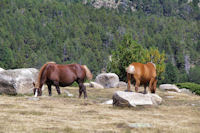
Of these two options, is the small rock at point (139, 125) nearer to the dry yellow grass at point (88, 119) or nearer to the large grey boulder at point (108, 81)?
the dry yellow grass at point (88, 119)

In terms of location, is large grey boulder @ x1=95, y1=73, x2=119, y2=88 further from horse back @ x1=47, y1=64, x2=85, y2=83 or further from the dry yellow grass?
the dry yellow grass

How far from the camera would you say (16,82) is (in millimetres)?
22859

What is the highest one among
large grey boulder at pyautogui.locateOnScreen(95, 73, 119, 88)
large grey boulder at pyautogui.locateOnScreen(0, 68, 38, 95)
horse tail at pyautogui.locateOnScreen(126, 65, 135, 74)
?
horse tail at pyautogui.locateOnScreen(126, 65, 135, 74)

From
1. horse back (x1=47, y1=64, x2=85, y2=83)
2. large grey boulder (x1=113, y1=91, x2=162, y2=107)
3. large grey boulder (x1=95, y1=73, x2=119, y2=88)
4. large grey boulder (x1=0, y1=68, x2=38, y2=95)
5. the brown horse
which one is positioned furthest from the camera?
large grey boulder (x1=95, y1=73, x2=119, y2=88)

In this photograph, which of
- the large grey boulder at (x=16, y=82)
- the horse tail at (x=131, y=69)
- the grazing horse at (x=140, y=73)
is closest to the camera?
the horse tail at (x=131, y=69)

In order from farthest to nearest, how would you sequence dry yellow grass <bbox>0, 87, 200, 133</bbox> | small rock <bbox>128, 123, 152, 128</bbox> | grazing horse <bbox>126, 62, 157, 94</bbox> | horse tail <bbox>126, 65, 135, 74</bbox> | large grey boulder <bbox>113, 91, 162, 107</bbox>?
grazing horse <bbox>126, 62, 157, 94</bbox>
horse tail <bbox>126, 65, 135, 74</bbox>
large grey boulder <bbox>113, 91, 162, 107</bbox>
small rock <bbox>128, 123, 152, 128</bbox>
dry yellow grass <bbox>0, 87, 200, 133</bbox>

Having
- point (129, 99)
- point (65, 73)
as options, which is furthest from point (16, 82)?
point (129, 99)

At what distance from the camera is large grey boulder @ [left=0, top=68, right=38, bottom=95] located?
901 inches

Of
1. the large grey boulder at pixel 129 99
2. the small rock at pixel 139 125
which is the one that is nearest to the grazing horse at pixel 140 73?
the large grey boulder at pixel 129 99

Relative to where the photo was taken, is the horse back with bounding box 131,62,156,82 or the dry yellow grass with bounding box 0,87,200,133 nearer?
the dry yellow grass with bounding box 0,87,200,133

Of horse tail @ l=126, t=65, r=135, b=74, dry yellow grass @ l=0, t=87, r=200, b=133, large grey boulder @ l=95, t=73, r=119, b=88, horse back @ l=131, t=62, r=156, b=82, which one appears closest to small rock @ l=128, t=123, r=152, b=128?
dry yellow grass @ l=0, t=87, r=200, b=133

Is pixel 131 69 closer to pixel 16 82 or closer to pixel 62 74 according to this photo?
pixel 62 74

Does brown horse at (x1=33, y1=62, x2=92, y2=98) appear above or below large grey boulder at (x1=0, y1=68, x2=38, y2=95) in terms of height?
above

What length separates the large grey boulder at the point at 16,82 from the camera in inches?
901
